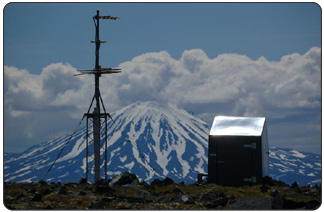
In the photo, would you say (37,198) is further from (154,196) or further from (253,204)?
(253,204)

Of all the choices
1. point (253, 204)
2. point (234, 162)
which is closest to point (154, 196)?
point (253, 204)

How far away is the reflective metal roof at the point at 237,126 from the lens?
37469mm

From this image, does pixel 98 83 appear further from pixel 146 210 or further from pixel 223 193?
pixel 146 210

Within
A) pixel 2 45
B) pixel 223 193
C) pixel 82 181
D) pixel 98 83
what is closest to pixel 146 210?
pixel 223 193

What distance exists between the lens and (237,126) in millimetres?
37844

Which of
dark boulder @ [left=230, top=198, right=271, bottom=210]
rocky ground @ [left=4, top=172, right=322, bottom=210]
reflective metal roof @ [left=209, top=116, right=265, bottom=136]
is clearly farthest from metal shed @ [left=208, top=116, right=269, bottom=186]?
dark boulder @ [left=230, top=198, right=271, bottom=210]

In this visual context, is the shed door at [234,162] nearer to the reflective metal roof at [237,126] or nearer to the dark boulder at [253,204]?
the reflective metal roof at [237,126]

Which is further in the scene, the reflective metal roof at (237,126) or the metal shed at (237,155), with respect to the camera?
the reflective metal roof at (237,126)

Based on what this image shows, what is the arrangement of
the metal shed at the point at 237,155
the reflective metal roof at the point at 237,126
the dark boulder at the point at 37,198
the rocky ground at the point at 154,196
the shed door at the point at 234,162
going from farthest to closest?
the reflective metal roof at the point at 237,126 < the shed door at the point at 234,162 < the metal shed at the point at 237,155 < the dark boulder at the point at 37,198 < the rocky ground at the point at 154,196

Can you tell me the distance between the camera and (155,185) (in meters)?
36.3

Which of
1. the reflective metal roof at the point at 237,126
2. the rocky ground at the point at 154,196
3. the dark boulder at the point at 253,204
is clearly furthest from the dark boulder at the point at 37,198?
the reflective metal roof at the point at 237,126

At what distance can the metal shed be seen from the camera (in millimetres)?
37219

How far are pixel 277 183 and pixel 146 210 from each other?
1212 centimetres

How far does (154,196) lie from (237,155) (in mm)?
7611
